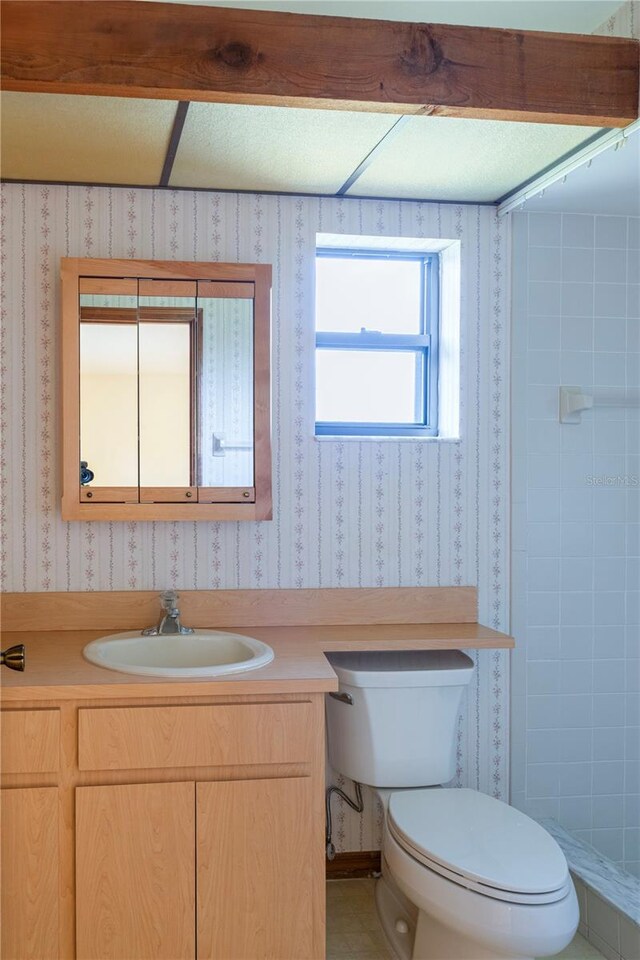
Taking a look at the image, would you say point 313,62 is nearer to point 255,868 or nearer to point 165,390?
point 165,390

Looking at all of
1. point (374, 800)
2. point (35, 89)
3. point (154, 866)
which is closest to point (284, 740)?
point (154, 866)

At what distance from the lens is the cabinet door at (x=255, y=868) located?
206 centimetres

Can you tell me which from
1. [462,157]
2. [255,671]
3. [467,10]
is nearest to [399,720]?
[255,671]

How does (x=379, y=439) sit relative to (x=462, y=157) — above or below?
below

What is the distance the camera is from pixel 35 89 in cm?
185

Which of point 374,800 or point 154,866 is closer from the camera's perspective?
point 154,866

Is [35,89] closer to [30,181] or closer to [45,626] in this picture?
[30,181]

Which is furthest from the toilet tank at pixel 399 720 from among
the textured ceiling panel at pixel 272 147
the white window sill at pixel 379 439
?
the textured ceiling panel at pixel 272 147

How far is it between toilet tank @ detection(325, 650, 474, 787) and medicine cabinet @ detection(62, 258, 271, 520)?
23.3 inches

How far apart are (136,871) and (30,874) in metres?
0.25

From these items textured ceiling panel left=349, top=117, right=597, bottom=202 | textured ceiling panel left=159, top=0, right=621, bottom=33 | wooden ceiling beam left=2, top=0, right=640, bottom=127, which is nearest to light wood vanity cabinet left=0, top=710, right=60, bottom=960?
wooden ceiling beam left=2, top=0, right=640, bottom=127

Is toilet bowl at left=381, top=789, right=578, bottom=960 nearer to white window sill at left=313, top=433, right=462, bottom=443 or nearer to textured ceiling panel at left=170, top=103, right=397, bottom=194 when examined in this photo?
white window sill at left=313, top=433, right=462, bottom=443

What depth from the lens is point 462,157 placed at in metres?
2.36

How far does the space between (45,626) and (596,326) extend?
2.04 metres
